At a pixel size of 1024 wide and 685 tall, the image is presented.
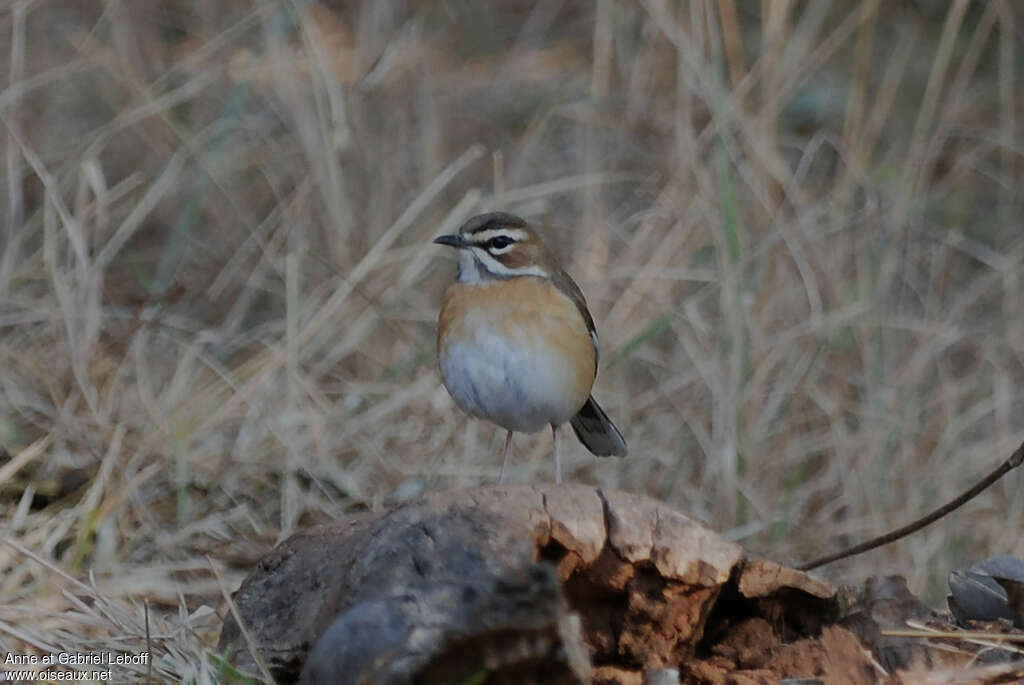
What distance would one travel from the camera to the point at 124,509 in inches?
222

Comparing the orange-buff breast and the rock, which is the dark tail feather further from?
the rock

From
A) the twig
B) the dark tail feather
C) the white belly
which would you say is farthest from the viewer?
the dark tail feather

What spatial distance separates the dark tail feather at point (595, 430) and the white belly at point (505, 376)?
20.2 inches

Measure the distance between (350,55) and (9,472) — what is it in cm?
542

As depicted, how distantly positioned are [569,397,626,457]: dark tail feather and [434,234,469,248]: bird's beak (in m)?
0.86

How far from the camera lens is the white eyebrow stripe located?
18.7 feet

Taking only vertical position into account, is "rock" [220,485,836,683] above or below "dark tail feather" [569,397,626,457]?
above

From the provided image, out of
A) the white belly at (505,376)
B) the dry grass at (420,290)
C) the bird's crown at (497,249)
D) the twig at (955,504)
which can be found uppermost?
the twig at (955,504)

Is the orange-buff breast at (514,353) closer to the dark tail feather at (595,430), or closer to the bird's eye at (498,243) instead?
the bird's eye at (498,243)

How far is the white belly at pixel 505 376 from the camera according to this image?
18.0 ft

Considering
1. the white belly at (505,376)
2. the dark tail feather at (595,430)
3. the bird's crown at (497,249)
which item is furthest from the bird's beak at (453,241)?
the dark tail feather at (595,430)

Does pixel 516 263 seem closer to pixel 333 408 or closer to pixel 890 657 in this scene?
pixel 333 408

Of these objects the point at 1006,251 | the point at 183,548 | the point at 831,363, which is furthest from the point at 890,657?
the point at 1006,251

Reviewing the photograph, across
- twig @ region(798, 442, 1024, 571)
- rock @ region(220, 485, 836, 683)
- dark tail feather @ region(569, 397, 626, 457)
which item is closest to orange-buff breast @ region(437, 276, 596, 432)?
dark tail feather @ region(569, 397, 626, 457)
